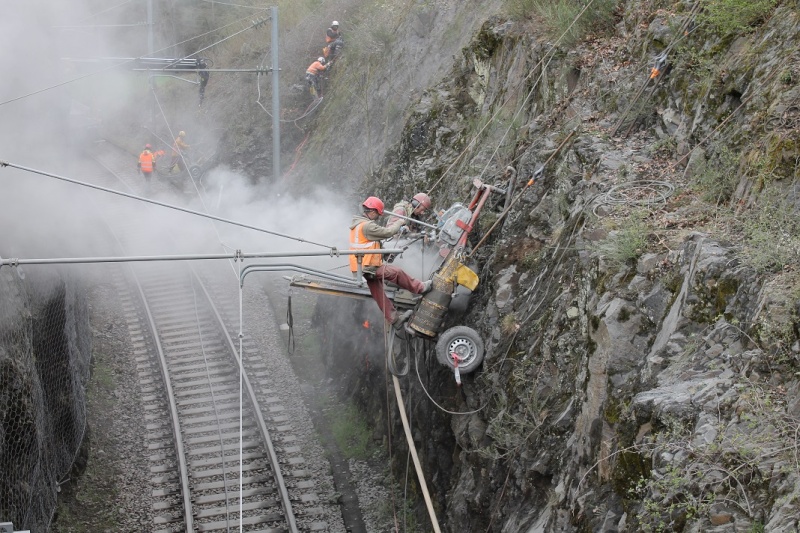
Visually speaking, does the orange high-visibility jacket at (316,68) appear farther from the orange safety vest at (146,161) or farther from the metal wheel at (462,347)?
the metal wheel at (462,347)

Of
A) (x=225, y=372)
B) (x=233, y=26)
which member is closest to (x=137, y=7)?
(x=233, y=26)

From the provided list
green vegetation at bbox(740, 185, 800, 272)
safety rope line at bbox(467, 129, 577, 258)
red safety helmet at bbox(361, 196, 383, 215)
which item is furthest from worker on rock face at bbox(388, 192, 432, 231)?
green vegetation at bbox(740, 185, 800, 272)

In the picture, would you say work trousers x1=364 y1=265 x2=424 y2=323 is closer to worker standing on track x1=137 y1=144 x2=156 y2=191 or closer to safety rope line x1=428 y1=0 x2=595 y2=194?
safety rope line x1=428 y1=0 x2=595 y2=194

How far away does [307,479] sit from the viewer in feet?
43.8

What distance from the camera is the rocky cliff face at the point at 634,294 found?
5961mm

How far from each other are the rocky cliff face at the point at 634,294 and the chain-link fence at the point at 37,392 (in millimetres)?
4944

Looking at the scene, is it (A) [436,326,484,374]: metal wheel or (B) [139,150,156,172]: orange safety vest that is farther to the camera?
(B) [139,150,156,172]: orange safety vest

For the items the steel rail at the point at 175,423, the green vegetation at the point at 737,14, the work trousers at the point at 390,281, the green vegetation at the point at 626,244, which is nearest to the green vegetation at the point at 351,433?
the steel rail at the point at 175,423

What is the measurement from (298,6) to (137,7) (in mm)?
10001

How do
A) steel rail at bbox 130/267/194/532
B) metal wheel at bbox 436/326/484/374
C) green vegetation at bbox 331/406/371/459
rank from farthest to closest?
green vegetation at bbox 331/406/371/459 < steel rail at bbox 130/267/194/532 < metal wheel at bbox 436/326/484/374

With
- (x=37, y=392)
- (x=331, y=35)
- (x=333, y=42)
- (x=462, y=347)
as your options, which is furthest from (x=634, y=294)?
(x=331, y=35)

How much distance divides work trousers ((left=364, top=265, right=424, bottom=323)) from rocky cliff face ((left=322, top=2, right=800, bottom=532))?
0.88 meters

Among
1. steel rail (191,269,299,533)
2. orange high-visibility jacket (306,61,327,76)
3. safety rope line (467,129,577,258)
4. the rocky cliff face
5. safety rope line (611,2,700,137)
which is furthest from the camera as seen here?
orange high-visibility jacket (306,61,327,76)

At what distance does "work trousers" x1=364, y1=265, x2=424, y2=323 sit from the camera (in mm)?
10969
